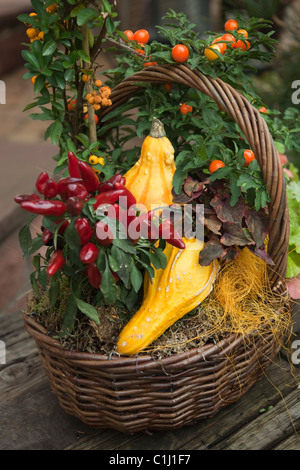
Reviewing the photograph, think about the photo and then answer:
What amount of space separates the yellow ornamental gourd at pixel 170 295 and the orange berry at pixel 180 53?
0.40 m

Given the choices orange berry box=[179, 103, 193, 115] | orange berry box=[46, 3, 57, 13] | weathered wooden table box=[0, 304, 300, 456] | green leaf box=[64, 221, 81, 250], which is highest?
orange berry box=[46, 3, 57, 13]

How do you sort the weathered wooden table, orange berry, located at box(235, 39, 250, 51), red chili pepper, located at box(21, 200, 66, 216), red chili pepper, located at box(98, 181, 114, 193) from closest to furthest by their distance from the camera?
red chili pepper, located at box(21, 200, 66, 216) → red chili pepper, located at box(98, 181, 114, 193) → the weathered wooden table → orange berry, located at box(235, 39, 250, 51)

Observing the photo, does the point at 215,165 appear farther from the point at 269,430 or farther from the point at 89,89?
the point at 269,430

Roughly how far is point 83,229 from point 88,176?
141 millimetres

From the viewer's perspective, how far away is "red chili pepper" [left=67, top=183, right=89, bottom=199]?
0.95 m

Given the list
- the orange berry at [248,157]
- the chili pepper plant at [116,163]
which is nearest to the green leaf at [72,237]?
the chili pepper plant at [116,163]

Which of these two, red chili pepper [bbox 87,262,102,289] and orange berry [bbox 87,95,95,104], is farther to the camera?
orange berry [bbox 87,95,95,104]

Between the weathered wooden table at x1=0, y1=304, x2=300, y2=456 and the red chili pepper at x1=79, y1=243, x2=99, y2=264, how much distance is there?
46cm

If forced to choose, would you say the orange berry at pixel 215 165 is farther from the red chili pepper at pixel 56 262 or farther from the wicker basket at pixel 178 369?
the red chili pepper at pixel 56 262

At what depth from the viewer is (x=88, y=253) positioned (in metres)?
0.92

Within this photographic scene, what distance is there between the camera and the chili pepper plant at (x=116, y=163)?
37.9 inches

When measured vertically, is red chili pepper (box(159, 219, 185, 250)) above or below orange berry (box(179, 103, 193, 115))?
below

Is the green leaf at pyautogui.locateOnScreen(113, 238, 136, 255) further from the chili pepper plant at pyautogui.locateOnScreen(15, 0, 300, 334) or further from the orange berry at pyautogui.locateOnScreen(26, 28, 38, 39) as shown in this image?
the orange berry at pyautogui.locateOnScreen(26, 28, 38, 39)

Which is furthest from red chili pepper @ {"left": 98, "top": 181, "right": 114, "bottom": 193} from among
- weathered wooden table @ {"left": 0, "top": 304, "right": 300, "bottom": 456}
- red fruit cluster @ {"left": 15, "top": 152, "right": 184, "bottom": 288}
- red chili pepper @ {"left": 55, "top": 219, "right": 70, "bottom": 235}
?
weathered wooden table @ {"left": 0, "top": 304, "right": 300, "bottom": 456}
